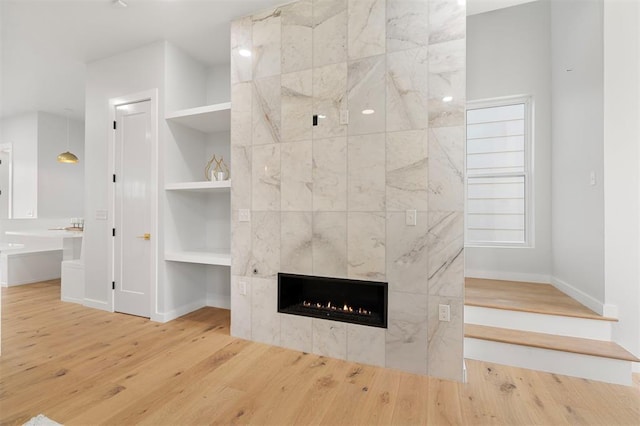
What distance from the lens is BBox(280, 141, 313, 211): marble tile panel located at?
2592mm

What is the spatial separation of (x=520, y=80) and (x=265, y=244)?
11.1 feet

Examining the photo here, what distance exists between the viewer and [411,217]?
7.45 feet

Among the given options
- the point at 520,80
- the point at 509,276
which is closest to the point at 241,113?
the point at 520,80

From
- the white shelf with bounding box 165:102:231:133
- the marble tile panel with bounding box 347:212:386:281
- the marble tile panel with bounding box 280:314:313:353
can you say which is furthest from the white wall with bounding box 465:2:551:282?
the white shelf with bounding box 165:102:231:133

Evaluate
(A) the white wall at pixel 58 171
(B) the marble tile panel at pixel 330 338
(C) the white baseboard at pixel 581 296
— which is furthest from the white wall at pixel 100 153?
(C) the white baseboard at pixel 581 296

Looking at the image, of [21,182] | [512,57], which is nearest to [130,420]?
[512,57]

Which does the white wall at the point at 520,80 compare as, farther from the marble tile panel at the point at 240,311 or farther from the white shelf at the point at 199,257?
the white shelf at the point at 199,257

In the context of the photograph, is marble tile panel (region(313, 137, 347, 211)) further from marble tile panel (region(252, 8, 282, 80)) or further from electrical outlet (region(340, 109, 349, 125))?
marble tile panel (region(252, 8, 282, 80))

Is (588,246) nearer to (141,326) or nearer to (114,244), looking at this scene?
(141,326)

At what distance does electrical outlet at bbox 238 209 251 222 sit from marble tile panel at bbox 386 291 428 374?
143 centimetres

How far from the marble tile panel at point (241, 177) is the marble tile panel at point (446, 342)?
1.82 meters

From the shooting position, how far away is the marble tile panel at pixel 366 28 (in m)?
2.36

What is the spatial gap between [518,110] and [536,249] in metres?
1.61

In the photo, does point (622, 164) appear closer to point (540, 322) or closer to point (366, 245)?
point (540, 322)
